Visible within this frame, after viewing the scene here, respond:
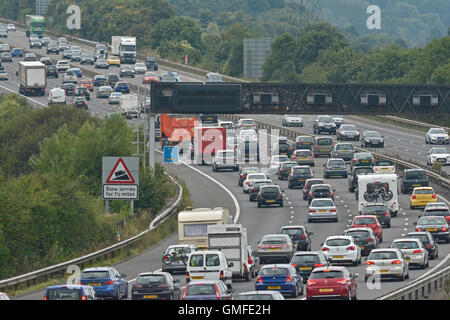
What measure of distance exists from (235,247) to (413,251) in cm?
745

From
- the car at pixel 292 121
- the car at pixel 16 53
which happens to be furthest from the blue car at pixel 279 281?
the car at pixel 16 53

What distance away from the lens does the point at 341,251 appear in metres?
46.8

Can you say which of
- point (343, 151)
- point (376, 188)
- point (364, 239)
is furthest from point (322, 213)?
point (343, 151)

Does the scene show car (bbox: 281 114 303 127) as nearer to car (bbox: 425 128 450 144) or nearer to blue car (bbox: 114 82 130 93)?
car (bbox: 425 128 450 144)

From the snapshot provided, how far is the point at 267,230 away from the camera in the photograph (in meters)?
62.0

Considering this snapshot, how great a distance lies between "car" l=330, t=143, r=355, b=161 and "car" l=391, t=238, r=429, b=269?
4316 cm

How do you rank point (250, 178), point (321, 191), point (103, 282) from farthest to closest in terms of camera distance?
point (250, 178)
point (321, 191)
point (103, 282)

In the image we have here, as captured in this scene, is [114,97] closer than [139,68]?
Yes

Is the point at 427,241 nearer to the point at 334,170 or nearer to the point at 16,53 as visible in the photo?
the point at 334,170

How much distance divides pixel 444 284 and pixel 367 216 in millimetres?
17342

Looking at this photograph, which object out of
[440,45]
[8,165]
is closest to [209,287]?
[8,165]

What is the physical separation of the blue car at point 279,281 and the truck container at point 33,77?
307 feet

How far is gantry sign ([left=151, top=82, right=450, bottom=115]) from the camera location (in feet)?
267
